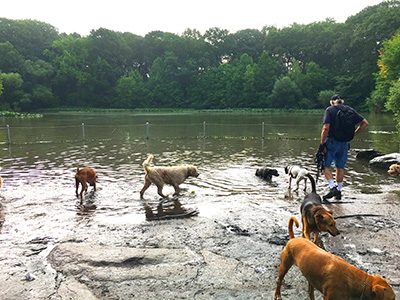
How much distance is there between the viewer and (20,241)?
5.26m

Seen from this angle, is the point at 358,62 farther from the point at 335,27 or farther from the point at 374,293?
the point at 374,293

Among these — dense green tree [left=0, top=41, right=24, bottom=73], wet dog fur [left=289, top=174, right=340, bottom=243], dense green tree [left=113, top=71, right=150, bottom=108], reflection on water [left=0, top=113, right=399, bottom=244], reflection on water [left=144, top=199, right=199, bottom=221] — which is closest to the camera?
wet dog fur [left=289, top=174, right=340, bottom=243]

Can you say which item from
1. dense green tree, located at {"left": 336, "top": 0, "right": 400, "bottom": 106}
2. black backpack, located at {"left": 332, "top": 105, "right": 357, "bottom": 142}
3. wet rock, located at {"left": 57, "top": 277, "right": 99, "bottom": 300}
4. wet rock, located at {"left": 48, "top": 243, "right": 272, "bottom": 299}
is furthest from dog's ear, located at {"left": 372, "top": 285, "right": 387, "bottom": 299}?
dense green tree, located at {"left": 336, "top": 0, "right": 400, "bottom": 106}

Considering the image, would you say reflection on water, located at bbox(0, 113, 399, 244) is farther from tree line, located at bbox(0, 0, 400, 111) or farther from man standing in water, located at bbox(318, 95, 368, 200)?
tree line, located at bbox(0, 0, 400, 111)

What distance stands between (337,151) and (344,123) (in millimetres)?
618

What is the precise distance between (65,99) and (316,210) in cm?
7903

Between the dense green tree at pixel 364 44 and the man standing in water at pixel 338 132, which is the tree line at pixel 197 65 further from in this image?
the man standing in water at pixel 338 132

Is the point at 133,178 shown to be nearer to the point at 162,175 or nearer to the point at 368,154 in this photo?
the point at 162,175

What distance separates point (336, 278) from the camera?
3047 millimetres

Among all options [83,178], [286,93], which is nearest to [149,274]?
[83,178]

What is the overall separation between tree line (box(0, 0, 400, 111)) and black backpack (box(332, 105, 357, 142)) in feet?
186

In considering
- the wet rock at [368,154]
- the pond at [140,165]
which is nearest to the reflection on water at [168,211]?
the pond at [140,165]

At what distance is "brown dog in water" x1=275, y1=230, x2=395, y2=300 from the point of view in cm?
288

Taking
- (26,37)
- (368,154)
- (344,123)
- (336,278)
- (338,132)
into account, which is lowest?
(368,154)
